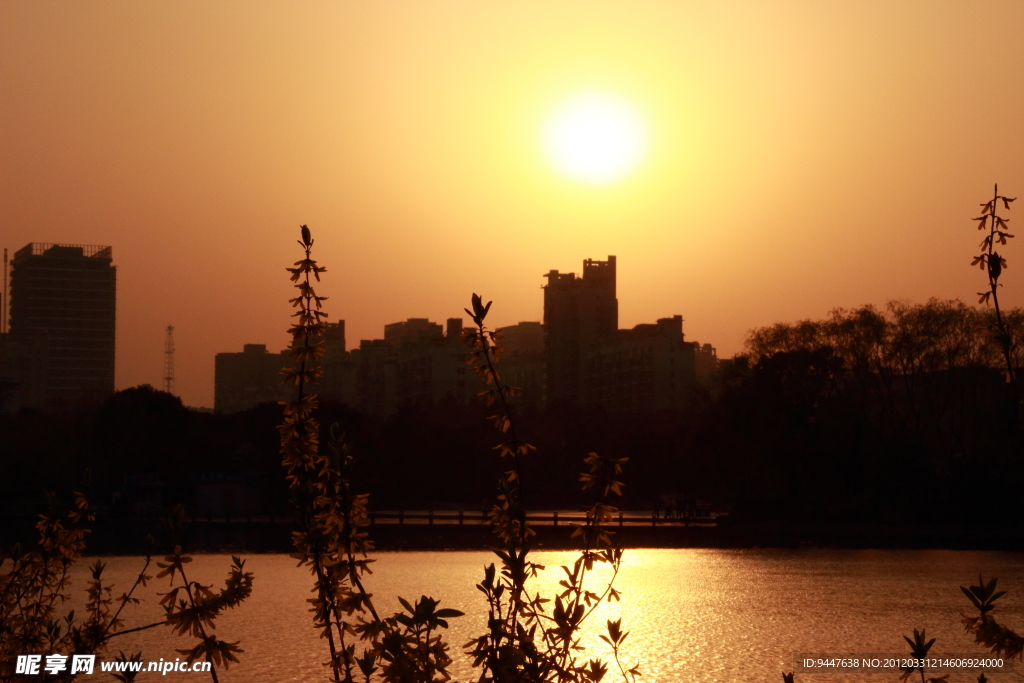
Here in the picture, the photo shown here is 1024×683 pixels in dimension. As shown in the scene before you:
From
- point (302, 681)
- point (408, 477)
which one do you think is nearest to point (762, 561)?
point (302, 681)

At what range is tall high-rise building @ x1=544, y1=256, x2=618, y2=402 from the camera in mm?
170125

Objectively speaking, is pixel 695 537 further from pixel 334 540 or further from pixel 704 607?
pixel 334 540

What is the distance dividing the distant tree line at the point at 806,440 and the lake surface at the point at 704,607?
4.38 meters

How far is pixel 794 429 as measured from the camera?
196ft

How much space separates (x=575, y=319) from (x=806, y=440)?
11679cm

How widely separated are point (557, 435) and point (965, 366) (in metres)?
34.9

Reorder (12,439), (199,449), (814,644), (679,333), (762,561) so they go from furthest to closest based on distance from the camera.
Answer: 1. (679,333)
2. (199,449)
3. (12,439)
4. (762,561)
5. (814,644)

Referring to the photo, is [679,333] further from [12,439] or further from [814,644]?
[814,644]

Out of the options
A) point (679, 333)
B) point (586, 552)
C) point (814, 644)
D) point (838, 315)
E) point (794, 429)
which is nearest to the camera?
point (586, 552)

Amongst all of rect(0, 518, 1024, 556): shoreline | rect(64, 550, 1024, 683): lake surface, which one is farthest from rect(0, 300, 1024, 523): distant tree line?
rect(64, 550, 1024, 683): lake surface

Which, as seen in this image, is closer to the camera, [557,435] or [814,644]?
[814,644]

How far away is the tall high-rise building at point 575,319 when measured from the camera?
17012 cm

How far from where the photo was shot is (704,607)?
3569 centimetres

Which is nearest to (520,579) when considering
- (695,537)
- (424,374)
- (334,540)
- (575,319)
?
(334,540)
